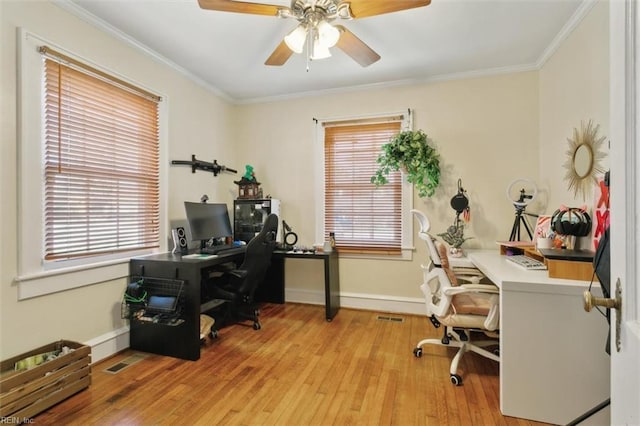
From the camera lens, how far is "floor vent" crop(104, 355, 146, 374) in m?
2.21

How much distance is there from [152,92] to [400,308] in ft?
11.2

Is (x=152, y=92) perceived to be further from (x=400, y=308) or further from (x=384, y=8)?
(x=400, y=308)

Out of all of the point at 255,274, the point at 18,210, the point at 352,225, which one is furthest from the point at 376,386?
the point at 18,210

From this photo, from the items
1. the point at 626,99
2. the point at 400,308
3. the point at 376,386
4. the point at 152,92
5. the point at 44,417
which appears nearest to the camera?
the point at 626,99

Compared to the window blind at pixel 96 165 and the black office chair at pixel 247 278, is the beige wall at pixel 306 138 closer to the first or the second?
the window blind at pixel 96 165

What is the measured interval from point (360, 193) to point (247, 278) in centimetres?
164

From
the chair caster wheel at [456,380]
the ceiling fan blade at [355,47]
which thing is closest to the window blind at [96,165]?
the ceiling fan blade at [355,47]

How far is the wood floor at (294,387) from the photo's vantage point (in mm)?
1722

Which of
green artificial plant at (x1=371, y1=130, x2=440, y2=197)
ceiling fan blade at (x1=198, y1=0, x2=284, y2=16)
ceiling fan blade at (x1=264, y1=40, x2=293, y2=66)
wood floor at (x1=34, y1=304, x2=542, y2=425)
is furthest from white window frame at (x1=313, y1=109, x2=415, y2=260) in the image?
ceiling fan blade at (x1=198, y1=0, x2=284, y2=16)

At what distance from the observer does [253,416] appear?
1.73 meters

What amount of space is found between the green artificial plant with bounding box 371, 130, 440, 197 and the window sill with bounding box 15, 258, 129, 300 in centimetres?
270

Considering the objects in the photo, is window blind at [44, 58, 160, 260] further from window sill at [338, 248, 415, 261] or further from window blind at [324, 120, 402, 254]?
window sill at [338, 248, 415, 261]

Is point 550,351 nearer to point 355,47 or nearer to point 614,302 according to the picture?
point 614,302

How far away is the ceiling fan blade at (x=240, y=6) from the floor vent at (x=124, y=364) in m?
2.55
